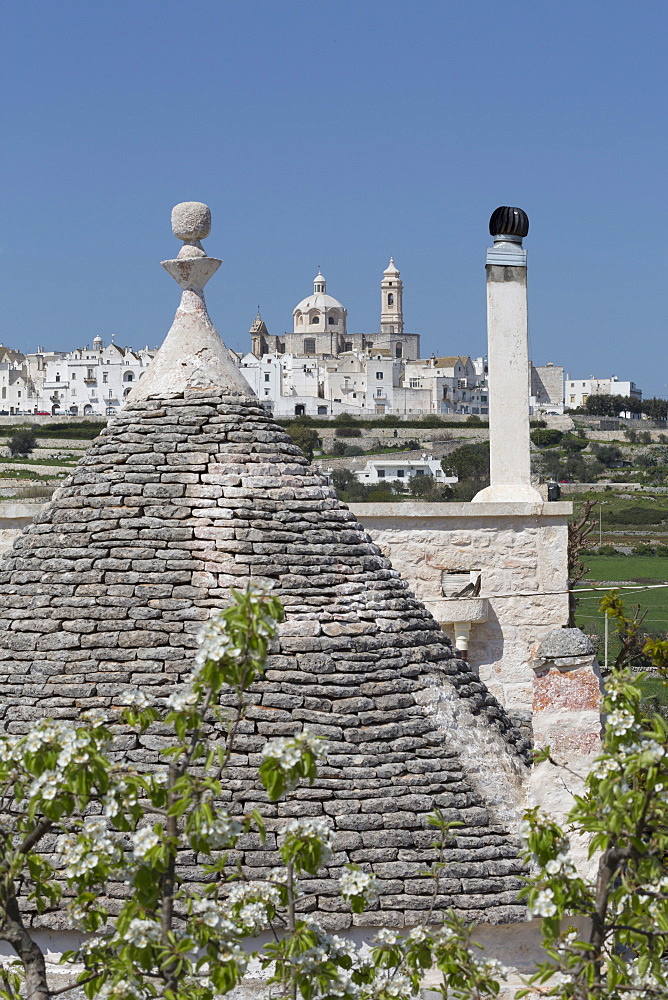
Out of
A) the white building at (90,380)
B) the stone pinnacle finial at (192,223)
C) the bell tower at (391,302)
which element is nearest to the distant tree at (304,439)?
the stone pinnacle finial at (192,223)

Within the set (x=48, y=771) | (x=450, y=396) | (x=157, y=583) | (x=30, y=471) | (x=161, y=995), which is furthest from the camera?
(x=450, y=396)

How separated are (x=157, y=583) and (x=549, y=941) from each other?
2860mm

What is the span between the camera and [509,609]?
36.7 ft

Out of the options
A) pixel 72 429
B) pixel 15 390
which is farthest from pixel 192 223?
pixel 15 390

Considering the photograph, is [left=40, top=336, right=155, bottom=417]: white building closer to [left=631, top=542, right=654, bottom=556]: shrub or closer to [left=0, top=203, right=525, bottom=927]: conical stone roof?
[left=631, top=542, right=654, bottom=556]: shrub

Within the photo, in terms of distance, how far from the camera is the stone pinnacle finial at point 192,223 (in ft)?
24.0

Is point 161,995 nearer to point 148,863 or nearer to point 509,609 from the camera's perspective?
point 148,863

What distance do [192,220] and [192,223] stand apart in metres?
0.02

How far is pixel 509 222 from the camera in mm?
12680

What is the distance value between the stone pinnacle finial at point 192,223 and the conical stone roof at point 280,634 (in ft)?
0.26

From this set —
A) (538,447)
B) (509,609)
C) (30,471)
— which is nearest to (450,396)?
(538,447)

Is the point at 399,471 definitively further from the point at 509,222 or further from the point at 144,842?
the point at 144,842

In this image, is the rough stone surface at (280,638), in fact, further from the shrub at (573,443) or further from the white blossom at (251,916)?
the shrub at (573,443)

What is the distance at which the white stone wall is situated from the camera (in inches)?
439
